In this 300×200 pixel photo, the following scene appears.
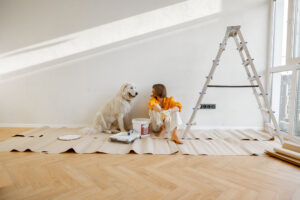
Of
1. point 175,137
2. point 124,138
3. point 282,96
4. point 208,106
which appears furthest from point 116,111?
point 282,96

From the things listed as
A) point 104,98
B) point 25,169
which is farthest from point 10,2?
point 25,169

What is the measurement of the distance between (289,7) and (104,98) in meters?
3.07

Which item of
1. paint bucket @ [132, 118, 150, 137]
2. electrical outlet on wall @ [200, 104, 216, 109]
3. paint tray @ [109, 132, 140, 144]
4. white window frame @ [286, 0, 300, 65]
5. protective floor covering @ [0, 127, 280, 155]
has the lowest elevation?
protective floor covering @ [0, 127, 280, 155]

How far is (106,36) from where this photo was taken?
9.03 ft

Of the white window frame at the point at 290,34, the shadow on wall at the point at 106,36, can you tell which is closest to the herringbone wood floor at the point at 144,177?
the white window frame at the point at 290,34

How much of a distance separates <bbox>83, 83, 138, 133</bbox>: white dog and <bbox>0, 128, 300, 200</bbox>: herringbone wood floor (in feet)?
2.62

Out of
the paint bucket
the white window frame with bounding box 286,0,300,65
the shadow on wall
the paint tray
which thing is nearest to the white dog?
the paint bucket

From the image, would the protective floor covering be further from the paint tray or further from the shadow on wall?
the shadow on wall

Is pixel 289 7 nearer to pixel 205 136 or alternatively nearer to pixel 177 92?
pixel 177 92

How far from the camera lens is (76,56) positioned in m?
2.79

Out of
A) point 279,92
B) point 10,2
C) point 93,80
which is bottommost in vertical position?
point 279,92

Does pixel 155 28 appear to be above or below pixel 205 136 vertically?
above

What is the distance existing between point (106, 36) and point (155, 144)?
6.50 feet

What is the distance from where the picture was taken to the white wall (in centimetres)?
267
